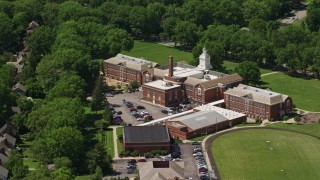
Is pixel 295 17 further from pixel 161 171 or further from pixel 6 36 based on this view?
pixel 161 171

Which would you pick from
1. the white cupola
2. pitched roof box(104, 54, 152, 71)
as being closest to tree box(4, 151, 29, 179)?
pitched roof box(104, 54, 152, 71)

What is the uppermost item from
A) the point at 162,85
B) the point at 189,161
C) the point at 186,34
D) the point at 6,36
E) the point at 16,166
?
the point at 186,34

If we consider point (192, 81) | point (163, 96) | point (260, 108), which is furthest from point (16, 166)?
point (192, 81)

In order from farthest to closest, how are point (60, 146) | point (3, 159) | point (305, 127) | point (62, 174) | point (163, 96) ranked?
point (163, 96)
point (305, 127)
point (3, 159)
point (60, 146)
point (62, 174)

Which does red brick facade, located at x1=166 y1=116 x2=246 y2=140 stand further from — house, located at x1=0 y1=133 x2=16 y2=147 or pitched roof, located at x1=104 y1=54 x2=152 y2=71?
pitched roof, located at x1=104 y1=54 x2=152 y2=71

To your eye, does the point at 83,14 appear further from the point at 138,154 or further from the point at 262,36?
the point at 138,154

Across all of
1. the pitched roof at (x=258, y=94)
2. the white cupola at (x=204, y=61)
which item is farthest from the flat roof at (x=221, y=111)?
the white cupola at (x=204, y=61)

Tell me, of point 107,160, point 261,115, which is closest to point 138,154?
point 107,160

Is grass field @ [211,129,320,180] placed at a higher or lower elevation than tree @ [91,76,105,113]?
lower
